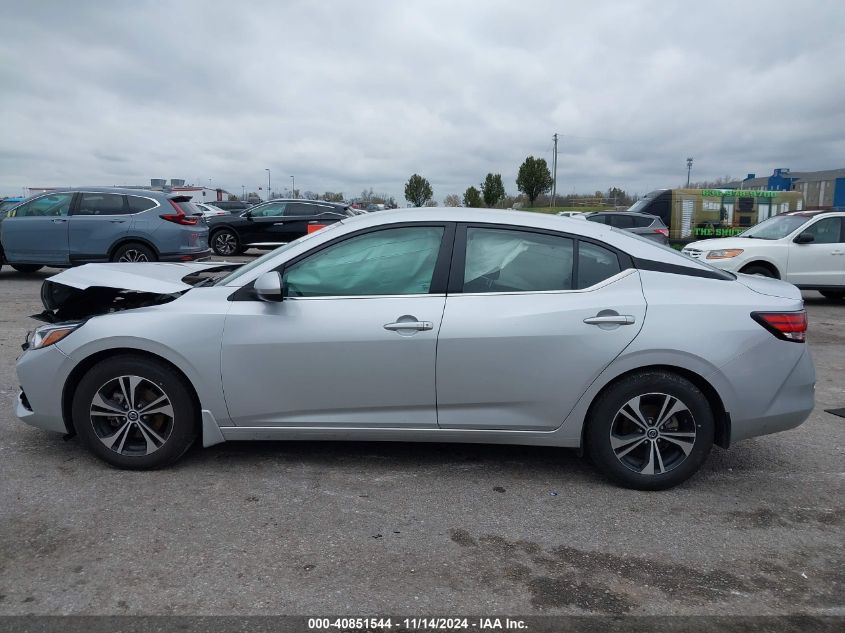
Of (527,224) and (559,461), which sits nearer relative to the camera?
(527,224)

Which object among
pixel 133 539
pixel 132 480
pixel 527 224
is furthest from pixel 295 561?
pixel 527 224

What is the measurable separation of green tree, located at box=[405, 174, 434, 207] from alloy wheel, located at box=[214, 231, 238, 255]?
228 ft

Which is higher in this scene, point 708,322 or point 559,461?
point 708,322

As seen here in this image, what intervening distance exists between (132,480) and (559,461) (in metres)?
2.55

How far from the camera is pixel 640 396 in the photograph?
390 centimetres

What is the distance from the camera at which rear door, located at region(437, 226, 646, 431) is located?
3.88 m

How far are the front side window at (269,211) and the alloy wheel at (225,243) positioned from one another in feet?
2.91

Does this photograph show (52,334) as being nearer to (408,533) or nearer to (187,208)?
(408,533)

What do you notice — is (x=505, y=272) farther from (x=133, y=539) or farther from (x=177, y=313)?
(x=133, y=539)

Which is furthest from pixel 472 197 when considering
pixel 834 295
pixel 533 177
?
pixel 834 295

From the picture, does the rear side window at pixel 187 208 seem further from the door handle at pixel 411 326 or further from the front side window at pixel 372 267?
the door handle at pixel 411 326

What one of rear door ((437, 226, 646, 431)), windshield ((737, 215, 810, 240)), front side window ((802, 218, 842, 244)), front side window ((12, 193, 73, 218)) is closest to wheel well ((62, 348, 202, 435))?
rear door ((437, 226, 646, 431))

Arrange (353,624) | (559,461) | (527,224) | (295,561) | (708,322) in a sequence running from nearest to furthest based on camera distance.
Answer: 1. (353,624)
2. (295,561)
3. (708,322)
4. (527,224)
5. (559,461)

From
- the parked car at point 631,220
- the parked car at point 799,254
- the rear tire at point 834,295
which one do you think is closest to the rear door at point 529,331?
the parked car at point 799,254
